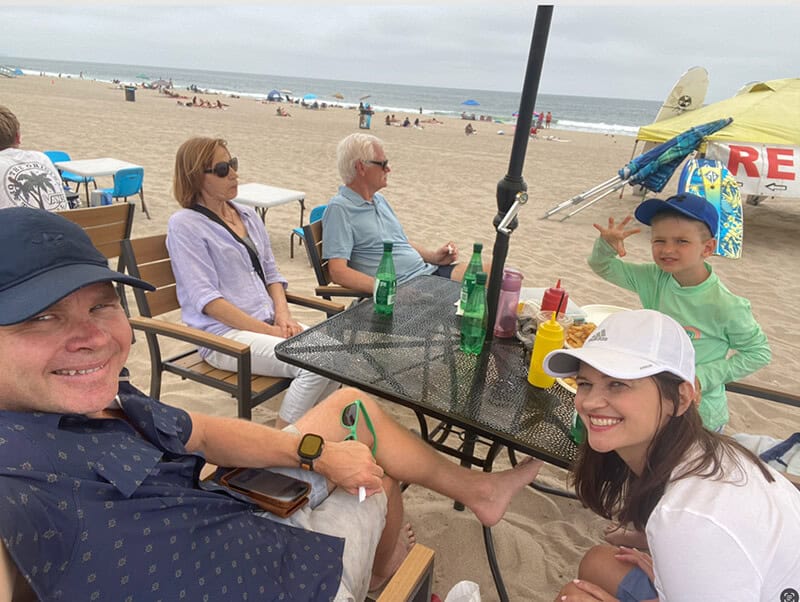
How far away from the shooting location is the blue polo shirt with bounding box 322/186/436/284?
11.0ft

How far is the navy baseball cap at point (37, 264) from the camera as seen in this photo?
1.06 metres

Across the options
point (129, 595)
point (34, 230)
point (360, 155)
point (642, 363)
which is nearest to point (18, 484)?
point (129, 595)

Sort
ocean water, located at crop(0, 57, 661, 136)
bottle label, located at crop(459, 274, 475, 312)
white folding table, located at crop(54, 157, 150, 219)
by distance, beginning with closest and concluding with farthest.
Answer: bottle label, located at crop(459, 274, 475, 312) < white folding table, located at crop(54, 157, 150, 219) < ocean water, located at crop(0, 57, 661, 136)

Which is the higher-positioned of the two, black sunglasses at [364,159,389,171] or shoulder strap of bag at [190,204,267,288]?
black sunglasses at [364,159,389,171]

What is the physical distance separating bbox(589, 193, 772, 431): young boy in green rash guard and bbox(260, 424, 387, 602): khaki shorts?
1.43 m

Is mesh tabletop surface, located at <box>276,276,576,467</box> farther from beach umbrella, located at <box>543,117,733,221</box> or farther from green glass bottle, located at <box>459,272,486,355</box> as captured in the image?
beach umbrella, located at <box>543,117,733,221</box>

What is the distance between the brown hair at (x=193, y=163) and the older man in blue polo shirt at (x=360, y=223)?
87 cm

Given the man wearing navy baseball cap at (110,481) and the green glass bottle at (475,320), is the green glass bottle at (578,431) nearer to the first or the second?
the green glass bottle at (475,320)

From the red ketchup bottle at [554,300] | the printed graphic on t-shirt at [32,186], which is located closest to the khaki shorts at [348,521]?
the red ketchup bottle at [554,300]

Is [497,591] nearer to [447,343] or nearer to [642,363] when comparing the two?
[447,343]

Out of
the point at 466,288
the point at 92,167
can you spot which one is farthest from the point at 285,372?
the point at 92,167

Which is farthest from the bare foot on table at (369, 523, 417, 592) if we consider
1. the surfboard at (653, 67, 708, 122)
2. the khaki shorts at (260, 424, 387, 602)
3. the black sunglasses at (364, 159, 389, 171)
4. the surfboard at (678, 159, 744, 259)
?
the surfboard at (653, 67, 708, 122)

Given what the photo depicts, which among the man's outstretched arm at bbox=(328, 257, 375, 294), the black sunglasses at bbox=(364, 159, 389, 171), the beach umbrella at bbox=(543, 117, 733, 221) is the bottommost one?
the man's outstretched arm at bbox=(328, 257, 375, 294)

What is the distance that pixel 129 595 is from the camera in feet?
3.60
